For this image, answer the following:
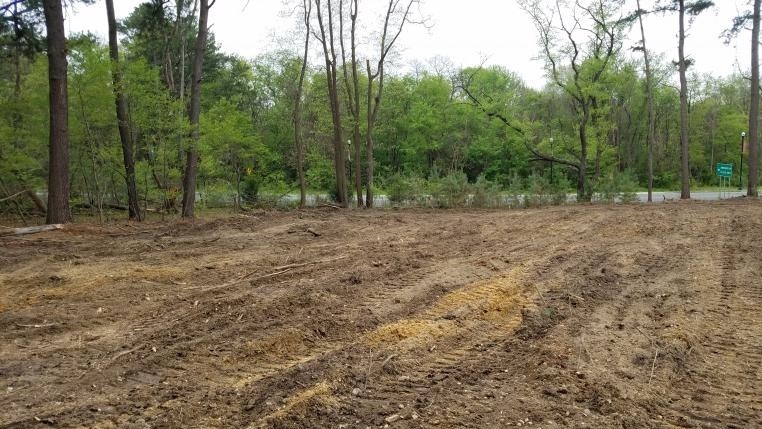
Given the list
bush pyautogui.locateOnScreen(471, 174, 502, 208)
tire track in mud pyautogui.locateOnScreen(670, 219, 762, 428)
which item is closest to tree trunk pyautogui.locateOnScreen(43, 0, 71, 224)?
tire track in mud pyautogui.locateOnScreen(670, 219, 762, 428)

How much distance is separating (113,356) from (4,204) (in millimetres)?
16136

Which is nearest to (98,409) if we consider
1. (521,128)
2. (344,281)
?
(344,281)

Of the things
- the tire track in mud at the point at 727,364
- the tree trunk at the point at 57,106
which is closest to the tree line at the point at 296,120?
the tree trunk at the point at 57,106

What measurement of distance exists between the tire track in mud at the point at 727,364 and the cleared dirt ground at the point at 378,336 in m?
0.02

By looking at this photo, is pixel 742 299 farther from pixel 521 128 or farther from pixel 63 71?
pixel 521 128

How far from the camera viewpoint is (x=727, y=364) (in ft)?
13.8

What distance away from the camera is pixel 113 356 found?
416cm

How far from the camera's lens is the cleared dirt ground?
3334 millimetres

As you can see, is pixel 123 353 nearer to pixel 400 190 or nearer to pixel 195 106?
pixel 195 106

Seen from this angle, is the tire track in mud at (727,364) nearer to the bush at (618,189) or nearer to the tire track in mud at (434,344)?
the tire track in mud at (434,344)

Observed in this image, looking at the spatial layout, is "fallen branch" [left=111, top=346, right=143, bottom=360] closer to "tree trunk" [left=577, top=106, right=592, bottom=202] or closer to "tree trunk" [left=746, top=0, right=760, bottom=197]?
"tree trunk" [left=577, top=106, right=592, bottom=202]

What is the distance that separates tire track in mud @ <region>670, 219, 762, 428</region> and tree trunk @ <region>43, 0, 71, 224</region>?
1235 cm

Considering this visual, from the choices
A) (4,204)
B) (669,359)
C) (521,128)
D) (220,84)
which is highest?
(220,84)

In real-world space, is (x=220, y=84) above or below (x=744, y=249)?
above
